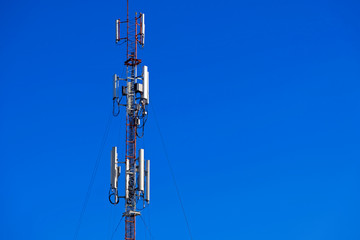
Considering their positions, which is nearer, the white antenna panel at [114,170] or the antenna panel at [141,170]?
the antenna panel at [141,170]

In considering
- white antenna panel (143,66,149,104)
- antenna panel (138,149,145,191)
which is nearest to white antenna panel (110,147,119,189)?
antenna panel (138,149,145,191)

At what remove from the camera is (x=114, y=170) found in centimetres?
8181

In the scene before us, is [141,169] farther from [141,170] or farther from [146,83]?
Result: [146,83]

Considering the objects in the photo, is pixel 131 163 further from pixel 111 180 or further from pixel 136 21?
pixel 136 21

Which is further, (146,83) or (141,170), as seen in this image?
(146,83)

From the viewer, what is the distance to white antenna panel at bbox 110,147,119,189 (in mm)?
81625

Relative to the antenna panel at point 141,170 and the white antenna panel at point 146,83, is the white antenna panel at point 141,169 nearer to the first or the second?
the antenna panel at point 141,170

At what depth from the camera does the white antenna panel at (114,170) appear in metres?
81.6

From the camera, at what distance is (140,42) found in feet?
282

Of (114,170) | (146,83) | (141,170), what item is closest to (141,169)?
(141,170)

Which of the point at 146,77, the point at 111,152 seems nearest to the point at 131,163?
the point at 111,152

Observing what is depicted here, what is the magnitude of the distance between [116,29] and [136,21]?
1.88 meters

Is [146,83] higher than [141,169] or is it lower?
higher

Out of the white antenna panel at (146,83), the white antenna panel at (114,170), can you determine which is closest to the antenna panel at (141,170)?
the white antenna panel at (114,170)
